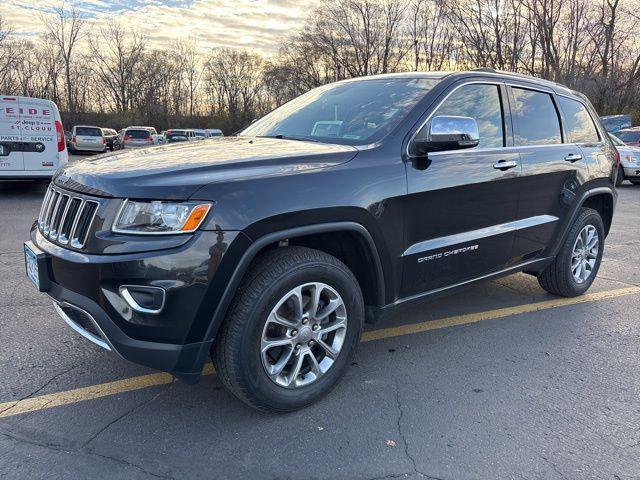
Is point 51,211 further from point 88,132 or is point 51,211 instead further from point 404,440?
point 88,132

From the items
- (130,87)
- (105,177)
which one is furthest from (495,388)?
(130,87)

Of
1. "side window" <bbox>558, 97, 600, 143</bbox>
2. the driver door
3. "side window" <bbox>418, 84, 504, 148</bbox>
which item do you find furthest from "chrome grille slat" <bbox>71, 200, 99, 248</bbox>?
"side window" <bbox>558, 97, 600, 143</bbox>

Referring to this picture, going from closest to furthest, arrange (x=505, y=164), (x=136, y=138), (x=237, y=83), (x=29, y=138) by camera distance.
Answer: (x=505, y=164), (x=29, y=138), (x=136, y=138), (x=237, y=83)

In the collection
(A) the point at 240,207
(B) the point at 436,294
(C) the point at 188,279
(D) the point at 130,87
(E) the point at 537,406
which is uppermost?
(D) the point at 130,87

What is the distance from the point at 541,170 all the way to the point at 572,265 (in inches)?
46.2

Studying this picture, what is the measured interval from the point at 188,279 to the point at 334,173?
0.97 metres

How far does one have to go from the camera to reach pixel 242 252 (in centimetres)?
240

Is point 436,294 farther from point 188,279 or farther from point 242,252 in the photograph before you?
point 188,279

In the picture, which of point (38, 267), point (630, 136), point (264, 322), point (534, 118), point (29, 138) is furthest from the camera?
point (630, 136)

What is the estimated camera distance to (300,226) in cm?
259

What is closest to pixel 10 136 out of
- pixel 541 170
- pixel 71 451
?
pixel 71 451

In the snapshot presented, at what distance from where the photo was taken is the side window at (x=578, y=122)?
4.56 meters

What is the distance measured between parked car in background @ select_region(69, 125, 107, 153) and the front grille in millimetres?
27069

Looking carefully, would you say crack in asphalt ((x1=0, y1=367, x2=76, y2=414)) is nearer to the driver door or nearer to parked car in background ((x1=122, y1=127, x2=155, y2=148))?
the driver door
